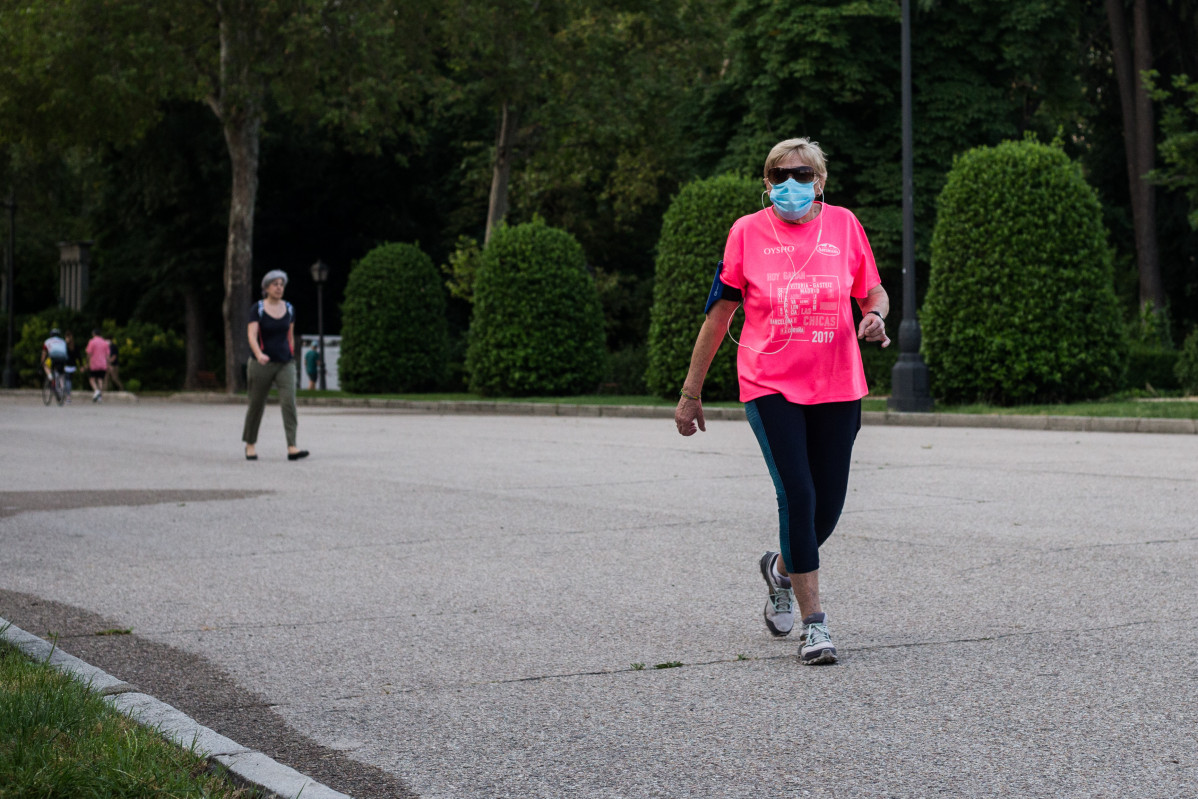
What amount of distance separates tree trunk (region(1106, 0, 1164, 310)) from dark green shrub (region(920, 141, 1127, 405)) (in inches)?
663

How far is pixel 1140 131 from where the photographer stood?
129 ft

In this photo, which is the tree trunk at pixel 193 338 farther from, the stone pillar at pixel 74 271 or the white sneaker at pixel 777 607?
the white sneaker at pixel 777 607

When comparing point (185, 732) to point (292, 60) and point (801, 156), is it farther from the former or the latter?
point (292, 60)

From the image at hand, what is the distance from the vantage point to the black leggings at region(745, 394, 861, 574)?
210 inches

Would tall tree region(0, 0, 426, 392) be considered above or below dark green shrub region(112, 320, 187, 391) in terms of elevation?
above

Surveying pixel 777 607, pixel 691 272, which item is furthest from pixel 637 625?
pixel 691 272

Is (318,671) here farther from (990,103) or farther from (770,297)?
(990,103)

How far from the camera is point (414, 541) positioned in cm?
888

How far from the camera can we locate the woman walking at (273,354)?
50.6ft

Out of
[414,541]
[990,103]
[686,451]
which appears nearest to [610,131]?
[990,103]

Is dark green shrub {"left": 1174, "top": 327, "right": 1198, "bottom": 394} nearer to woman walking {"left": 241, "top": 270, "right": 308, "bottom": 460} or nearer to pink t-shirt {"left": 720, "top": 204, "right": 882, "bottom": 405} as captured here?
woman walking {"left": 241, "top": 270, "right": 308, "bottom": 460}

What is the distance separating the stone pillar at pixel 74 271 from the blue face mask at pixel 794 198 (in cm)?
5401

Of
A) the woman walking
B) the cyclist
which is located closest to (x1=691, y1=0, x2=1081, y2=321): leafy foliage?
the cyclist

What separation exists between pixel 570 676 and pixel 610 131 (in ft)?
110
